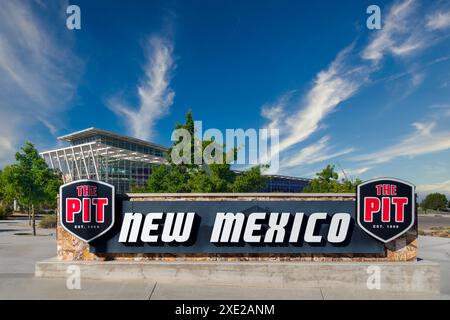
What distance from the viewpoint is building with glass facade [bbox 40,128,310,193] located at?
59.9m

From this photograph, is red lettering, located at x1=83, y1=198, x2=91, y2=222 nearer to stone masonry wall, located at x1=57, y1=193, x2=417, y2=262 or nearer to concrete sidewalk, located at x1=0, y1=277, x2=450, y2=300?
stone masonry wall, located at x1=57, y1=193, x2=417, y2=262

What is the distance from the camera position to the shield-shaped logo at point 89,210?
28.0 ft

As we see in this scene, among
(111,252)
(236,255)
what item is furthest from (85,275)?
(236,255)

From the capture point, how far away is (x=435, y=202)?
80000 millimetres

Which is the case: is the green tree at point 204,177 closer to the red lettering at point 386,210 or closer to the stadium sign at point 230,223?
the stadium sign at point 230,223

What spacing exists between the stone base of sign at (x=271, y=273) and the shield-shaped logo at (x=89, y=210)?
0.89 meters

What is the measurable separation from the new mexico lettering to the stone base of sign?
0.65 metres

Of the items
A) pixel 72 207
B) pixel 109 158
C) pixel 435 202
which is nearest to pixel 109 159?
pixel 109 158

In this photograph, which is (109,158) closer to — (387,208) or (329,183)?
(329,183)

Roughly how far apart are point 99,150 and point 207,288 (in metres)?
56.1

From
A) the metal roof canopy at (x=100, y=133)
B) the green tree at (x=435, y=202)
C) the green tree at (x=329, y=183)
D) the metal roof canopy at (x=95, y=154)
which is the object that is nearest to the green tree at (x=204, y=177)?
the green tree at (x=329, y=183)
